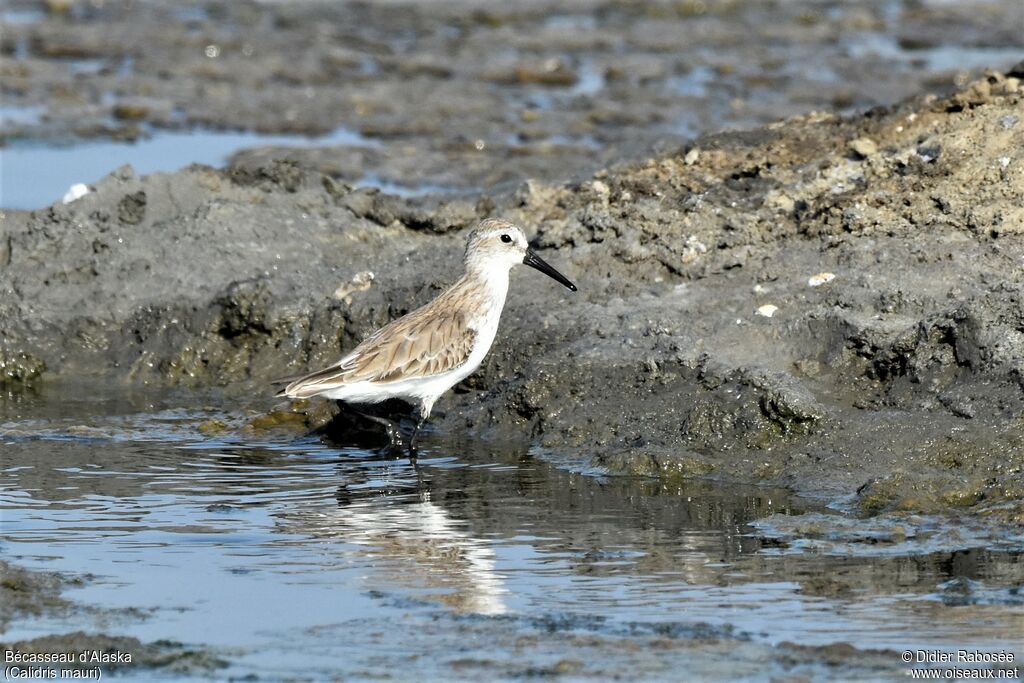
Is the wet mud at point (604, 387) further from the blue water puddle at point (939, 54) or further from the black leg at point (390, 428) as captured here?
the blue water puddle at point (939, 54)

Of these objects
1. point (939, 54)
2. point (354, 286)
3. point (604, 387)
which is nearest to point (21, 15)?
point (939, 54)

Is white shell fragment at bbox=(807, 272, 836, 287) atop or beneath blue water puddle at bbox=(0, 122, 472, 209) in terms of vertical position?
beneath

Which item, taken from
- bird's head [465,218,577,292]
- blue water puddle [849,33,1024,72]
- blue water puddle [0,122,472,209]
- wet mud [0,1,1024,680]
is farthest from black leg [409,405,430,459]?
blue water puddle [849,33,1024,72]

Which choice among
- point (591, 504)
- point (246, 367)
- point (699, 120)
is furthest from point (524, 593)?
point (699, 120)

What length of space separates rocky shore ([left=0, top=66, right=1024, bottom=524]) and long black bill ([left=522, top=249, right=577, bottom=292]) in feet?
0.67

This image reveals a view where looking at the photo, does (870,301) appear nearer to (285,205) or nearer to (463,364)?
(463,364)

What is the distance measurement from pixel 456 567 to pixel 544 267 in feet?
10.6

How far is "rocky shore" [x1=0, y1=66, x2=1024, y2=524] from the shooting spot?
8.27m

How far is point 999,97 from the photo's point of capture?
10383 mm

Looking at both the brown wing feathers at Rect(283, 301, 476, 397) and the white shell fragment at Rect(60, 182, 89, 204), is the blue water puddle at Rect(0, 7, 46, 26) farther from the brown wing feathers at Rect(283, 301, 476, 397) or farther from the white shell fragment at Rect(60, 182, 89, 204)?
the brown wing feathers at Rect(283, 301, 476, 397)

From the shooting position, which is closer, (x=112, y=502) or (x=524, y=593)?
(x=524, y=593)

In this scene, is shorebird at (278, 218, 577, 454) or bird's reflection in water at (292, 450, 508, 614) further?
shorebird at (278, 218, 577, 454)

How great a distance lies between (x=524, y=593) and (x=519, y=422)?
2881 millimetres

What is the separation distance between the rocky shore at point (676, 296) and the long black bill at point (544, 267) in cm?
20
